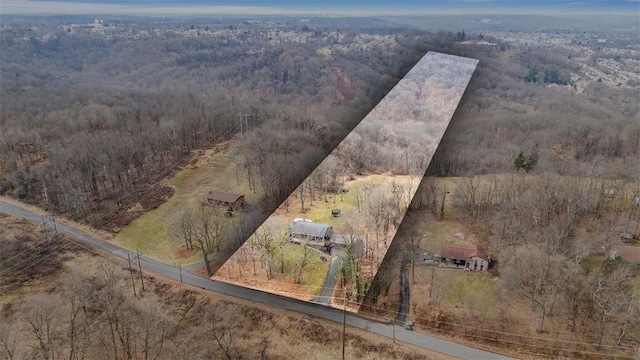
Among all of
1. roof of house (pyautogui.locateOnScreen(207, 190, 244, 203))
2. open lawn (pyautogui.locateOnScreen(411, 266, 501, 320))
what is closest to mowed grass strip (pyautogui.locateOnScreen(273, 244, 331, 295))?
open lawn (pyautogui.locateOnScreen(411, 266, 501, 320))

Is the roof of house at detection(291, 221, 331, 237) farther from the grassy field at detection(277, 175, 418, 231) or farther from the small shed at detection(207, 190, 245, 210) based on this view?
the small shed at detection(207, 190, 245, 210)

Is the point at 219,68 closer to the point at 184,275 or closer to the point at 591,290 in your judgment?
the point at 184,275

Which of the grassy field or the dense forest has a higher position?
the grassy field
